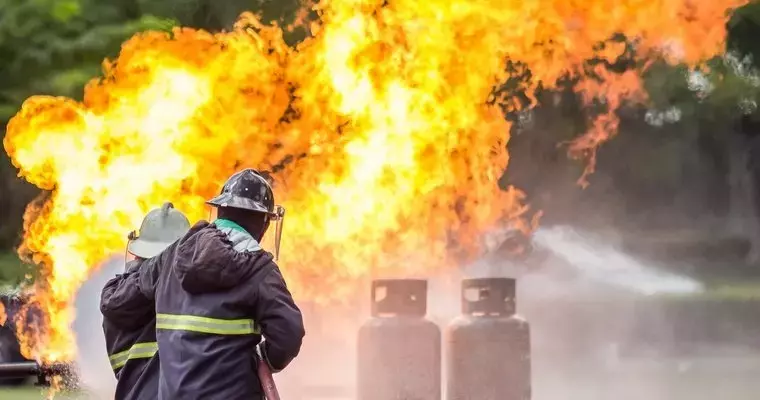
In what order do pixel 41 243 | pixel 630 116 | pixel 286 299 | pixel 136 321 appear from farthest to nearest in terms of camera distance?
pixel 630 116 < pixel 41 243 < pixel 136 321 < pixel 286 299

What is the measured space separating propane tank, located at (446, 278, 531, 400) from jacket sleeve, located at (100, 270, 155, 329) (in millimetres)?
5048

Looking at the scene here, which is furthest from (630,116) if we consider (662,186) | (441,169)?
(441,169)

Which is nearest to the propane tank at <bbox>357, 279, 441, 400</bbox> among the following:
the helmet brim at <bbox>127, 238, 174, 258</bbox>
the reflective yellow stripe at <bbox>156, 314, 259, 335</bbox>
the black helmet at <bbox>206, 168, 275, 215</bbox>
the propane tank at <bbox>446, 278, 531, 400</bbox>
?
the propane tank at <bbox>446, 278, 531, 400</bbox>

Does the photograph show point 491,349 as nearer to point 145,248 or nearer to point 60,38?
point 145,248

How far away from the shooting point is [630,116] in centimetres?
2644

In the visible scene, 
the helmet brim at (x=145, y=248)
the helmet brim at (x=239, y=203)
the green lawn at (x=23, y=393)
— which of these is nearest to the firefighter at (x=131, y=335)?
the helmet brim at (x=145, y=248)

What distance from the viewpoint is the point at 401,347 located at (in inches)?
375

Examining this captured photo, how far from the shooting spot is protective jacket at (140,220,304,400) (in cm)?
420

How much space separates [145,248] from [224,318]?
1.18m

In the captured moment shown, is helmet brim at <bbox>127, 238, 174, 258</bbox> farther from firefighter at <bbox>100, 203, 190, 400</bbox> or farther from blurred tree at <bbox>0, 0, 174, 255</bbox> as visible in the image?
blurred tree at <bbox>0, 0, 174, 255</bbox>

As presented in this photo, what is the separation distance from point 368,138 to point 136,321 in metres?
5.52

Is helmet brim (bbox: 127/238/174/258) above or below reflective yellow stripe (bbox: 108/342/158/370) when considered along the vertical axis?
above

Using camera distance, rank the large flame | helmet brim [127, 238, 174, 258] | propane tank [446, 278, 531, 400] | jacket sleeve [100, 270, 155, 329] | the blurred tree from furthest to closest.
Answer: the blurred tree, the large flame, propane tank [446, 278, 531, 400], helmet brim [127, 238, 174, 258], jacket sleeve [100, 270, 155, 329]

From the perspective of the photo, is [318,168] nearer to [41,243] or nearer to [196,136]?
[196,136]
